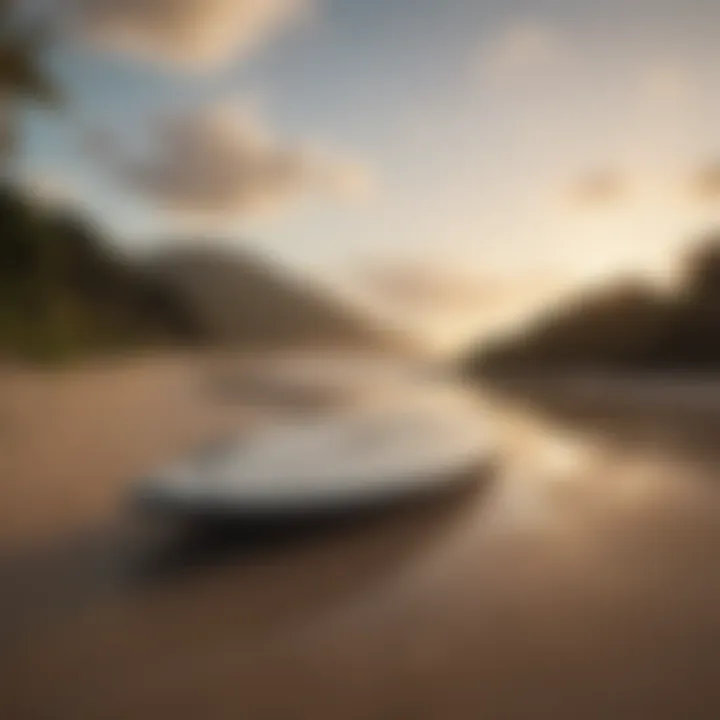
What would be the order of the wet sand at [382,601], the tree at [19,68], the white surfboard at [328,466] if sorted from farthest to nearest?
the tree at [19,68] < the white surfboard at [328,466] < the wet sand at [382,601]

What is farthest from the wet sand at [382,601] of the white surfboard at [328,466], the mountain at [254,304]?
the mountain at [254,304]

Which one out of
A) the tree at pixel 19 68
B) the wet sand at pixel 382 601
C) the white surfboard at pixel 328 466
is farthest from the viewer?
the tree at pixel 19 68

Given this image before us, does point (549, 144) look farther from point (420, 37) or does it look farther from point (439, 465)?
point (439, 465)

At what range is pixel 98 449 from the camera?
2.18 feet

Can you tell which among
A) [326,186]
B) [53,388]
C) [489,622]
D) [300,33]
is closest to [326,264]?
[326,186]

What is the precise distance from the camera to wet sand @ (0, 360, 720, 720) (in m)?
0.33

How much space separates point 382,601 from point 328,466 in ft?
0.52

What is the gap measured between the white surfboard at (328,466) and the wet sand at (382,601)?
2 cm

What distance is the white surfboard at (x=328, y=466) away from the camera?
1.59ft

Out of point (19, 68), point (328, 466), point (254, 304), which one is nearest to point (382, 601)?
point (328, 466)

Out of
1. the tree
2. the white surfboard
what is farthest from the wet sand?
the tree

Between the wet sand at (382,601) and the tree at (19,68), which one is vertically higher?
the tree at (19,68)

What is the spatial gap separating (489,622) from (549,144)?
52 centimetres

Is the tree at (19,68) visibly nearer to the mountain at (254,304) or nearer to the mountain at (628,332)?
the mountain at (254,304)
